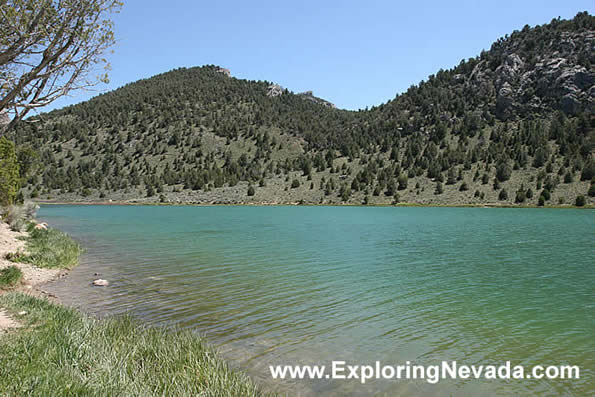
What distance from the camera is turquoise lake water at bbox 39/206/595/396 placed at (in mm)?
7805

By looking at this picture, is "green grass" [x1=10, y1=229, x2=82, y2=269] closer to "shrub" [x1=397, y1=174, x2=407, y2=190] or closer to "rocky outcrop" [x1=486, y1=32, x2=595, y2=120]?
"shrub" [x1=397, y1=174, x2=407, y2=190]

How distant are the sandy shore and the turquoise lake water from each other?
2.17ft

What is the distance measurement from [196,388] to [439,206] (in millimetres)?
75801

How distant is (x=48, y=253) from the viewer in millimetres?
16984

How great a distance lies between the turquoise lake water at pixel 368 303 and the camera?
7805mm

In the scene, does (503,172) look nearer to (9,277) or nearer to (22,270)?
(22,270)

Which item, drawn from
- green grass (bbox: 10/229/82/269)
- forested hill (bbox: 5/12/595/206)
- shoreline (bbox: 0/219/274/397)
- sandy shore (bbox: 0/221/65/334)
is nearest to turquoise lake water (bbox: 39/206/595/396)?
sandy shore (bbox: 0/221/65/334)

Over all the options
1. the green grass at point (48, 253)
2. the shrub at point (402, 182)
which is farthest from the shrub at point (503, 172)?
the green grass at point (48, 253)

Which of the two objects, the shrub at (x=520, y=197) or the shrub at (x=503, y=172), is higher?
the shrub at (x=503, y=172)

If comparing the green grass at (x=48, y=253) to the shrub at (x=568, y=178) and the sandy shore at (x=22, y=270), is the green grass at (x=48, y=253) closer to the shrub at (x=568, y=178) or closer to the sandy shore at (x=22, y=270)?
the sandy shore at (x=22, y=270)

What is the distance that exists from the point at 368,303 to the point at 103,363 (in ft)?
24.9

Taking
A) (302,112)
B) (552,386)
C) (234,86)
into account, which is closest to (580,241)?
(552,386)

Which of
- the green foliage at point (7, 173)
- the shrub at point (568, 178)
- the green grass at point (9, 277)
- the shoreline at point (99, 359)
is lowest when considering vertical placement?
the green grass at point (9, 277)

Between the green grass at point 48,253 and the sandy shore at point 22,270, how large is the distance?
0.41 m
